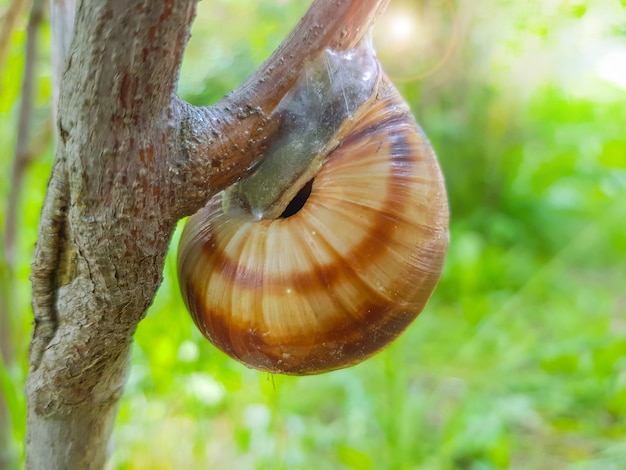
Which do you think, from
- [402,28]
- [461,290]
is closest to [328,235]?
[402,28]

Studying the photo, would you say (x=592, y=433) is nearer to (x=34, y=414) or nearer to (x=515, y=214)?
(x=515, y=214)

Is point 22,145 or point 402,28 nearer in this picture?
point 22,145

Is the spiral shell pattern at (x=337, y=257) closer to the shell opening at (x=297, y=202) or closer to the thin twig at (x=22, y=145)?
the shell opening at (x=297, y=202)

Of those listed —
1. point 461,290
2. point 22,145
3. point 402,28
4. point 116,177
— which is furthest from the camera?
point 461,290

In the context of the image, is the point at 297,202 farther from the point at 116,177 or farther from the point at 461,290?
the point at 461,290

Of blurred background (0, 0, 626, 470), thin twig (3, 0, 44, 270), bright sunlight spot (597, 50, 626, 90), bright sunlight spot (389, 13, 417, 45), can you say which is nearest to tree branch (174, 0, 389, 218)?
blurred background (0, 0, 626, 470)

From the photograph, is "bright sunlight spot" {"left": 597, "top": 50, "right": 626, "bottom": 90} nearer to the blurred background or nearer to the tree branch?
the blurred background

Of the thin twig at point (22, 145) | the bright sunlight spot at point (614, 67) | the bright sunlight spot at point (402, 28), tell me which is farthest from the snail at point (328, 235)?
the bright sunlight spot at point (614, 67)

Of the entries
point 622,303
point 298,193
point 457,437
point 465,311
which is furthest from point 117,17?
point 622,303
